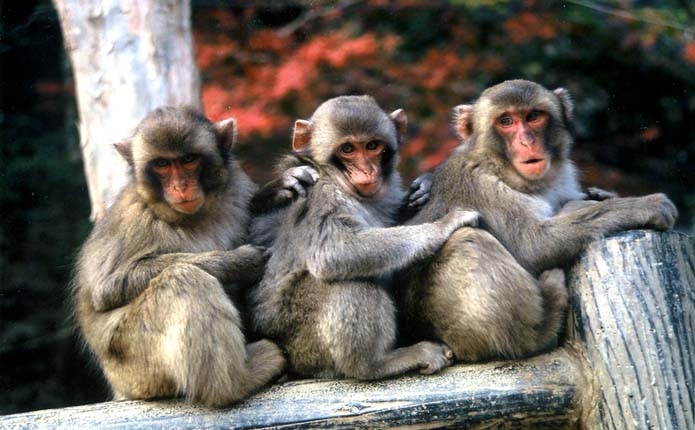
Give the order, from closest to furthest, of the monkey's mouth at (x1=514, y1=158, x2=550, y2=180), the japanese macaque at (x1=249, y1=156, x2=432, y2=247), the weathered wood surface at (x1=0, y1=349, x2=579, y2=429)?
the weathered wood surface at (x1=0, y1=349, x2=579, y2=429) → the monkey's mouth at (x1=514, y1=158, x2=550, y2=180) → the japanese macaque at (x1=249, y1=156, x2=432, y2=247)

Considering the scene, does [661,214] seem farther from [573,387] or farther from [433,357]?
[433,357]

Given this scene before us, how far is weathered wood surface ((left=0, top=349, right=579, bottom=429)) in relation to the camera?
5180 millimetres

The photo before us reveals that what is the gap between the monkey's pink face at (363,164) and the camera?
5.77 meters

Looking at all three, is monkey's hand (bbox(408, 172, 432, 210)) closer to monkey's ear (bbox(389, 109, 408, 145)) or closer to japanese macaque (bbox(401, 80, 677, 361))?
japanese macaque (bbox(401, 80, 677, 361))

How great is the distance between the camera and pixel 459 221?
219 inches

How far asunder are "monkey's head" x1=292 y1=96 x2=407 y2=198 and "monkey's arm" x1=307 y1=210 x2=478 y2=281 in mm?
335

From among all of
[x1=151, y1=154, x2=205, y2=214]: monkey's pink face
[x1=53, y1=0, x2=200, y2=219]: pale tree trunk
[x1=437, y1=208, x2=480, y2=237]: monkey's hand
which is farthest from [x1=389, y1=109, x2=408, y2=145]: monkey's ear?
[x1=53, y1=0, x2=200, y2=219]: pale tree trunk

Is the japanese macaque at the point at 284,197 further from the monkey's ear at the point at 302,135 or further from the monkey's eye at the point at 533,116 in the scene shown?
the monkey's eye at the point at 533,116

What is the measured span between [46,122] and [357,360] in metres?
7.79

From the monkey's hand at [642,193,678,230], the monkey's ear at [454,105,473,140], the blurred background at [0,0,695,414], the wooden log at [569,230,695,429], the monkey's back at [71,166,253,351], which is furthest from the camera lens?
the blurred background at [0,0,695,414]

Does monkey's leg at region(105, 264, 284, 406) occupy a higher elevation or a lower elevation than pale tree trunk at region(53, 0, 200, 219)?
→ lower

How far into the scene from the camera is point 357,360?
5352 mm

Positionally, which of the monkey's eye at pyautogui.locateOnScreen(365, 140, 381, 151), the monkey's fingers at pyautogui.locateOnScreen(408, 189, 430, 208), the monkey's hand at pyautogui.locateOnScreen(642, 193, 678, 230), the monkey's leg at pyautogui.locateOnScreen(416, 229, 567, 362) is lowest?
the monkey's leg at pyautogui.locateOnScreen(416, 229, 567, 362)

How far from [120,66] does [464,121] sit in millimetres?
2636
